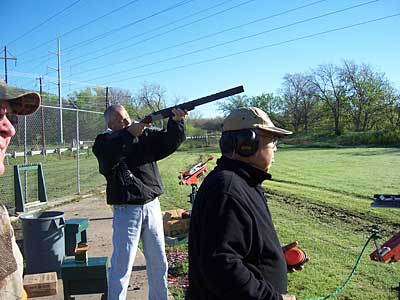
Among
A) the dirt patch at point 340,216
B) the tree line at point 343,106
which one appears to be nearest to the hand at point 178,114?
the dirt patch at point 340,216

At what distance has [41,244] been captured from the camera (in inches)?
202

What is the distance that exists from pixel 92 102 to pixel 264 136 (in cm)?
5685

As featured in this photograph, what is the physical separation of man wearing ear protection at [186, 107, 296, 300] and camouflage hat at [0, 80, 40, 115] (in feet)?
3.21

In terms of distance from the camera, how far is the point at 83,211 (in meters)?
9.43

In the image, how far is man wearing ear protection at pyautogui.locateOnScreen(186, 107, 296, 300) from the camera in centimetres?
172

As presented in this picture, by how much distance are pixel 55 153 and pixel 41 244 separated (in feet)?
59.4

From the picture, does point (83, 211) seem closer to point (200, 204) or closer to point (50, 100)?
point (200, 204)

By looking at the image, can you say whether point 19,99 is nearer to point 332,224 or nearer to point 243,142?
point 243,142

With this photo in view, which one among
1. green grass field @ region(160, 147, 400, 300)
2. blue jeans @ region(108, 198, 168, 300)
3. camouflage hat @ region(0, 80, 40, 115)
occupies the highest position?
camouflage hat @ region(0, 80, 40, 115)

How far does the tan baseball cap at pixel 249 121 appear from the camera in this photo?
2053 millimetres

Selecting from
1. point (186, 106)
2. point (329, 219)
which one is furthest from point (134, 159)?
point (329, 219)

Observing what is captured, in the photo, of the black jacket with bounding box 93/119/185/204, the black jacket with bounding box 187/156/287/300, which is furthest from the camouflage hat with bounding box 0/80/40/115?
the black jacket with bounding box 93/119/185/204

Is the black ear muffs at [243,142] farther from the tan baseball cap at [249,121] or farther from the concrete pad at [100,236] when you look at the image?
the concrete pad at [100,236]

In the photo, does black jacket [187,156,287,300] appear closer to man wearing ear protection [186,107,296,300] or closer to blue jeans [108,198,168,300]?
man wearing ear protection [186,107,296,300]
